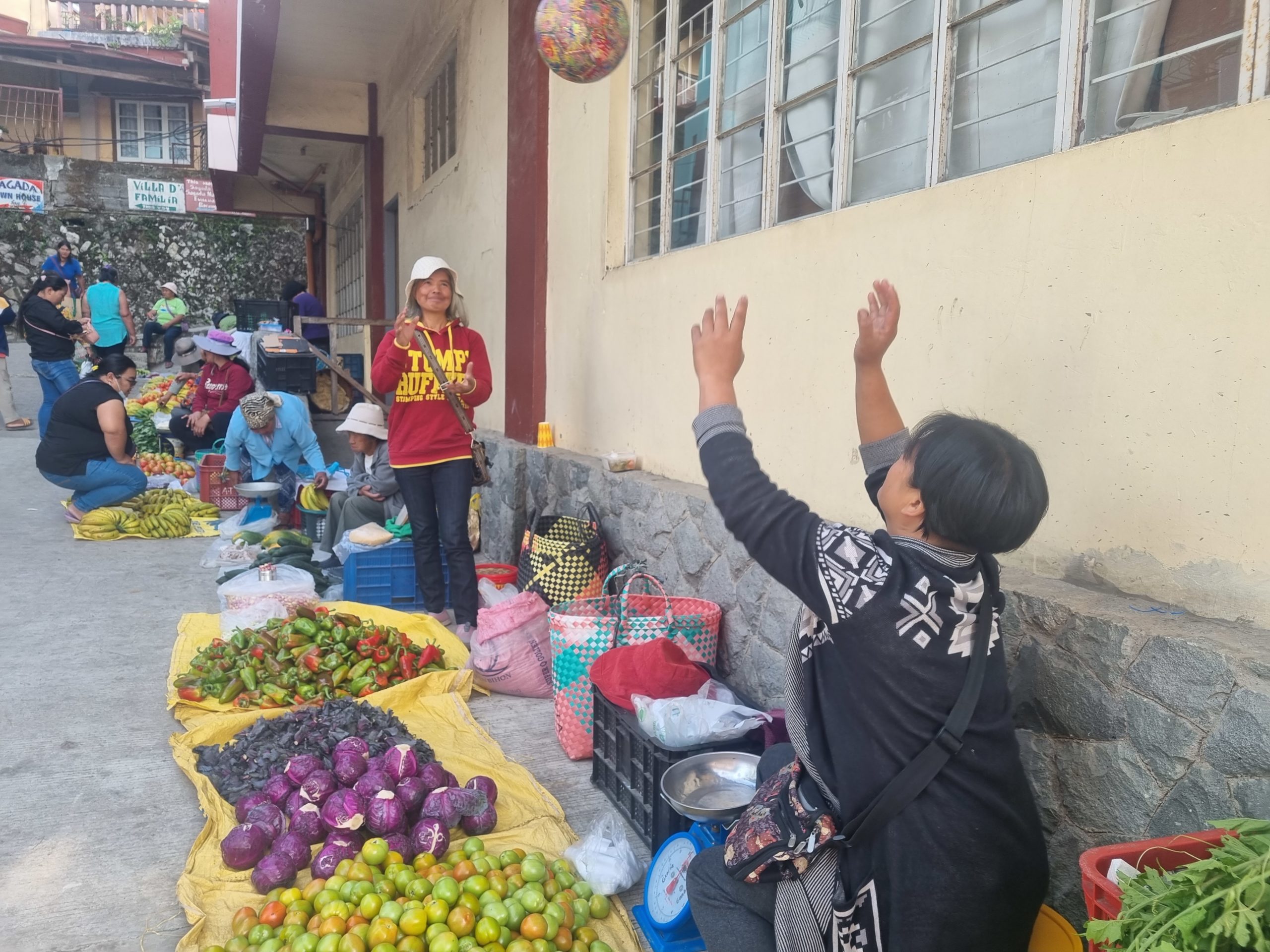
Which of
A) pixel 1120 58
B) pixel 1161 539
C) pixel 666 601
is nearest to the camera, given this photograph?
pixel 1161 539

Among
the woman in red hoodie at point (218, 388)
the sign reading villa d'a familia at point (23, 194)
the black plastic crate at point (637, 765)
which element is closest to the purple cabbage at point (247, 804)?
the black plastic crate at point (637, 765)

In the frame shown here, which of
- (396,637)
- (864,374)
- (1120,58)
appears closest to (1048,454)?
(864,374)

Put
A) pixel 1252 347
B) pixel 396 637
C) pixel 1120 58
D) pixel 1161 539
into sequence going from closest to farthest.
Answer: pixel 1252 347 → pixel 1161 539 → pixel 1120 58 → pixel 396 637

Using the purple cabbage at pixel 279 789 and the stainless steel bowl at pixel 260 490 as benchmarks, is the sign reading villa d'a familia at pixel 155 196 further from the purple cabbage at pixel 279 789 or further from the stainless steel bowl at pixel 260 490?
the purple cabbage at pixel 279 789

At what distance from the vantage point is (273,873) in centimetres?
260

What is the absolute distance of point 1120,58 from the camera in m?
2.25

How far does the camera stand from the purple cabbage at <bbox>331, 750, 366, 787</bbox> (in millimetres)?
2994

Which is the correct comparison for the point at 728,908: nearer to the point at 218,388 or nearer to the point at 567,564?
the point at 567,564

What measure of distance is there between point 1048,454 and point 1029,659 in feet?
1.78

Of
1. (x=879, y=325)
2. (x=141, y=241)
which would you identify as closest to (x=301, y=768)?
(x=879, y=325)

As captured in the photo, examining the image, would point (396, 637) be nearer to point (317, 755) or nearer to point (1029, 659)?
point (317, 755)

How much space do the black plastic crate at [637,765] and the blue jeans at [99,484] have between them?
6.28 meters

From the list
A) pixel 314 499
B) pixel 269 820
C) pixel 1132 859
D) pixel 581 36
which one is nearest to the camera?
pixel 1132 859

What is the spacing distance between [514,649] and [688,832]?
181cm
